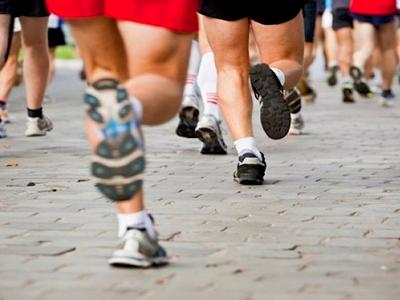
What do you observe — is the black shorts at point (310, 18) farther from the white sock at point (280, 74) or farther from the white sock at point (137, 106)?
the white sock at point (137, 106)

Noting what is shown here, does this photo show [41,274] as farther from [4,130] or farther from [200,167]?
[4,130]

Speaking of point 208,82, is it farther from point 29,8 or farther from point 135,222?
point 135,222

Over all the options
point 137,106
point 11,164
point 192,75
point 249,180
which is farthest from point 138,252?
point 192,75

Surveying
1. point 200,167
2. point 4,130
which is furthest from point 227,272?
point 4,130

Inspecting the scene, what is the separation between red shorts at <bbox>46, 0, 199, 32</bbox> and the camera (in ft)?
16.0

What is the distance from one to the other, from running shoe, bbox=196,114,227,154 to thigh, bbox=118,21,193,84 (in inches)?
156

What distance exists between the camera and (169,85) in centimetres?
489

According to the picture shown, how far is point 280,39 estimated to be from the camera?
7473 mm

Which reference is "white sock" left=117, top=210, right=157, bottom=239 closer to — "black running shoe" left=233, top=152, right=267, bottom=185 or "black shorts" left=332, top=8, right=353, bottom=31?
"black running shoe" left=233, top=152, right=267, bottom=185

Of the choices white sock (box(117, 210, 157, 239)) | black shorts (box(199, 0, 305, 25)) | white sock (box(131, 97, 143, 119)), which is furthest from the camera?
black shorts (box(199, 0, 305, 25))

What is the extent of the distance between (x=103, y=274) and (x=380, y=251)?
115cm

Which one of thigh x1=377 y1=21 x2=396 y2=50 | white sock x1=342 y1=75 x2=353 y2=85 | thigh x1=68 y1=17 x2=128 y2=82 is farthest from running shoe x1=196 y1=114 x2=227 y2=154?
white sock x1=342 y1=75 x2=353 y2=85

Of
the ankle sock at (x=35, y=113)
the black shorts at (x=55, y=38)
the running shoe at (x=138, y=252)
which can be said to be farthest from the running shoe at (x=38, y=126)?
the running shoe at (x=138, y=252)

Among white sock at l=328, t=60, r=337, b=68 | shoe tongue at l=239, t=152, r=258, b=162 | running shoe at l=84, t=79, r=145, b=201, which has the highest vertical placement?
running shoe at l=84, t=79, r=145, b=201
